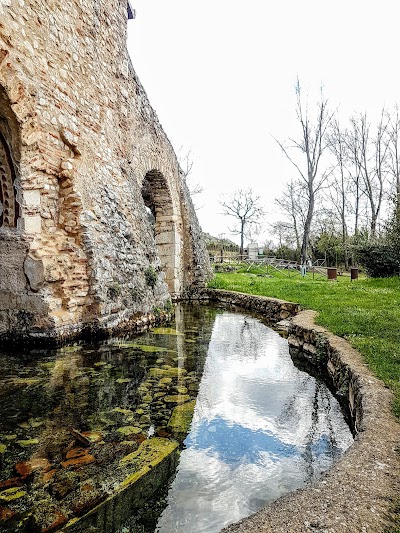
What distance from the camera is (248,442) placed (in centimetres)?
311

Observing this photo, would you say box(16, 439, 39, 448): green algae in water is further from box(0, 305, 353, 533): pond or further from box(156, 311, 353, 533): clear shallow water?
box(156, 311, 353, 533): clear shallow water

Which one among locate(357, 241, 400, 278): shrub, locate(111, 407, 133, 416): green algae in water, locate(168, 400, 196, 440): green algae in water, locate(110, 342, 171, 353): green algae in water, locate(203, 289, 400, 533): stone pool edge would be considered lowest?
locate(168, 400, 196, 440): green algae in water

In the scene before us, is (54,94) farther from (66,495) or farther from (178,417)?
(66,495)

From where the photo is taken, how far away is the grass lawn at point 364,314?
4.22m

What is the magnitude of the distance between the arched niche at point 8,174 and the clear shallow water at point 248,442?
378 centimetres

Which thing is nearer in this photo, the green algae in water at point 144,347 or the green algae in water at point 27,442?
the green algae in water at point 27,442

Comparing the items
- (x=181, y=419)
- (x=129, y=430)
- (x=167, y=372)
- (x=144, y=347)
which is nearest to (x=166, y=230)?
(x=144, y=347)

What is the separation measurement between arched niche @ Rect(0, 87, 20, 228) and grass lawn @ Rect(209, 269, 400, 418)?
17.7 ft

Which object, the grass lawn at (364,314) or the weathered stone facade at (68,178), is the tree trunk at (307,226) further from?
the weathered stone facade at (68,178)

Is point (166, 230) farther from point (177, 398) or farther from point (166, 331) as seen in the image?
point (177, 398)

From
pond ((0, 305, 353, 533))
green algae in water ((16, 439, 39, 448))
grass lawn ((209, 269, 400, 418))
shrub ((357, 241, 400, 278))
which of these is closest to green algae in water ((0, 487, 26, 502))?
pond ((0, 305, 353, 533))

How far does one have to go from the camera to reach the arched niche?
524 cm

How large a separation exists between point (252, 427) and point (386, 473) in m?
1.56

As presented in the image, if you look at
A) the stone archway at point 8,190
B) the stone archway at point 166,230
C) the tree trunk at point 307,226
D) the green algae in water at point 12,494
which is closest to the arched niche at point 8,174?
the stone archway at point 8,190
